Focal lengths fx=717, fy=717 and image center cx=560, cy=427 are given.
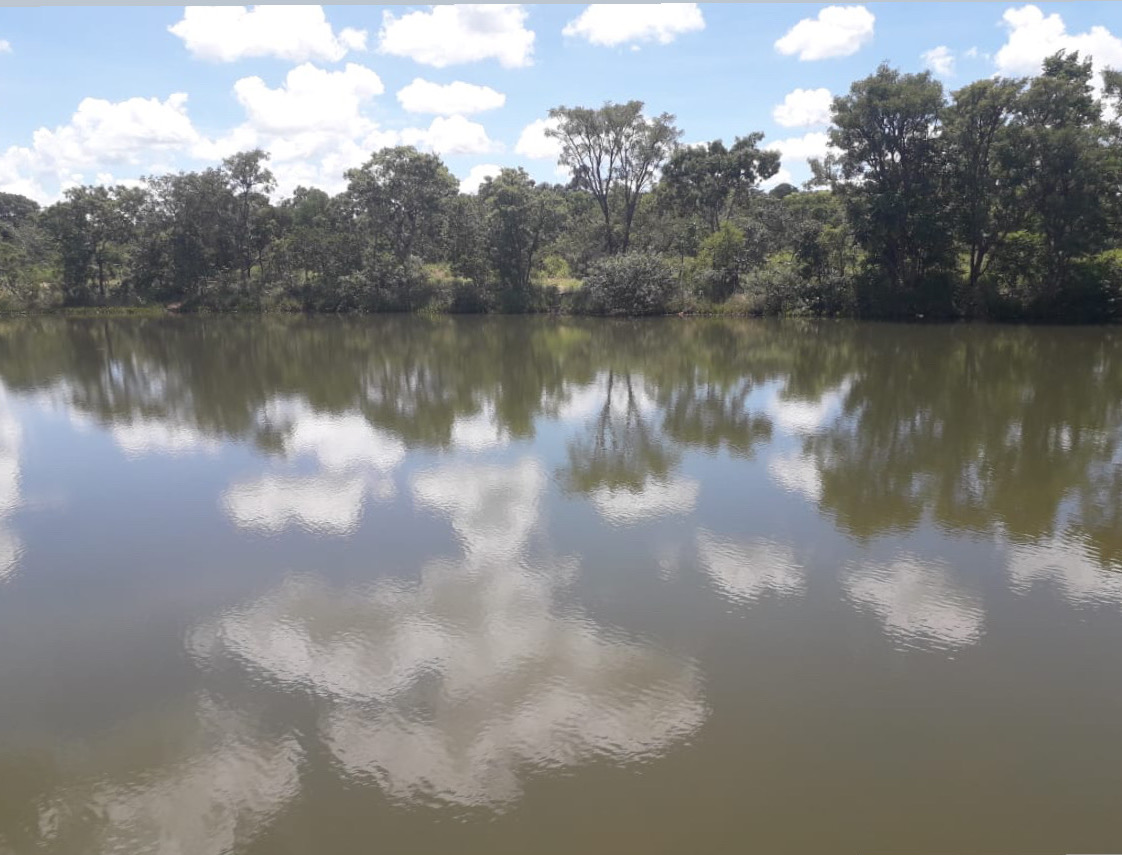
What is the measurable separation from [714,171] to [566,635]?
3411cm

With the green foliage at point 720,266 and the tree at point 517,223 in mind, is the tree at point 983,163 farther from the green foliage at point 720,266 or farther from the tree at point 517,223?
the tree at point 517,223

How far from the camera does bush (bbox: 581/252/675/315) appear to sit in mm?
32656

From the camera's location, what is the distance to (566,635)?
5531mm

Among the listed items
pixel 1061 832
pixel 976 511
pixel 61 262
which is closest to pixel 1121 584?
pixel 976 511

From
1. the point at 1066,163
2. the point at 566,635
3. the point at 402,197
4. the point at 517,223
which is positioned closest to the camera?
the point at 566,635

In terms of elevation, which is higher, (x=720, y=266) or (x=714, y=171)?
(x=714, y=171)

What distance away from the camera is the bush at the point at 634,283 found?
107 ft

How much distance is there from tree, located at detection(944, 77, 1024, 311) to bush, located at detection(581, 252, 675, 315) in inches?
467

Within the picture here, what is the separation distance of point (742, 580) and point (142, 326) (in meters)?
32.3

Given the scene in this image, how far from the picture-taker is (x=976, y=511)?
797 cm

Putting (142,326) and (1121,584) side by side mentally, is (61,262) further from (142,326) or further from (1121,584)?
(1121,584)

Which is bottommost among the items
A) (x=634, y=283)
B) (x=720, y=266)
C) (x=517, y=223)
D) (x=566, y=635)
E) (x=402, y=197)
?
(x=566, y=635)

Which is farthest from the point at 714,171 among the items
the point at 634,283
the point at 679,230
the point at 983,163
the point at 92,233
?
the point at 92,233

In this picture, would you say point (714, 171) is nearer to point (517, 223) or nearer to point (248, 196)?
→ point (517, 223)
